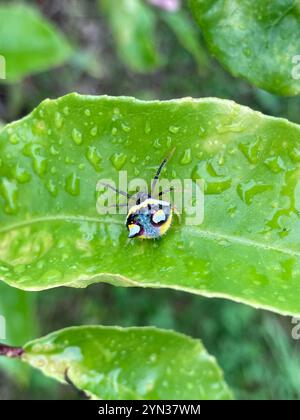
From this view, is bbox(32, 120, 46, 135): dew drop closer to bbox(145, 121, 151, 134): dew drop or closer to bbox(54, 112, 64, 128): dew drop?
bbox(54, 112, 64, 128): dew drop

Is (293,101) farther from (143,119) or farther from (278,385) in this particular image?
(143,119)

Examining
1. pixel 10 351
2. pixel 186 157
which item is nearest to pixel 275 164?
pixel 186 157

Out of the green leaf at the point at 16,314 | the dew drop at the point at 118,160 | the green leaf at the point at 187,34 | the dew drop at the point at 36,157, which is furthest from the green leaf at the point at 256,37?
the green leaf at the point at 187,34

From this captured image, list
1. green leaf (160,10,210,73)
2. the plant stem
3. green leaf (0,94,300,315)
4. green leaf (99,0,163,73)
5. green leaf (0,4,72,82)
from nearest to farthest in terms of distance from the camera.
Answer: green leaf (0,94,300,315) → the plant stem → green leaf (0,4,72,82) → green leaf (99,0,163,73) → green leaf (160,10,210,73)

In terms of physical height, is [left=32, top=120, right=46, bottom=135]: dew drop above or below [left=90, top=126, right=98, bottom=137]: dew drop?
above

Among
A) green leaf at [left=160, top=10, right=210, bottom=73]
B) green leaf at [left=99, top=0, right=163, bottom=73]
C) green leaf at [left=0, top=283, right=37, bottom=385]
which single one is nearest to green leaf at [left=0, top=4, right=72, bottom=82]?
green leaf at [left=99, top=0, right=163, bottom=73]

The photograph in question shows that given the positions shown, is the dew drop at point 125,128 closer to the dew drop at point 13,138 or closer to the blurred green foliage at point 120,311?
the dew drop at point 13,138

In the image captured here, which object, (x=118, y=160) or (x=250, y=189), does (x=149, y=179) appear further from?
(x=250, y=189)
